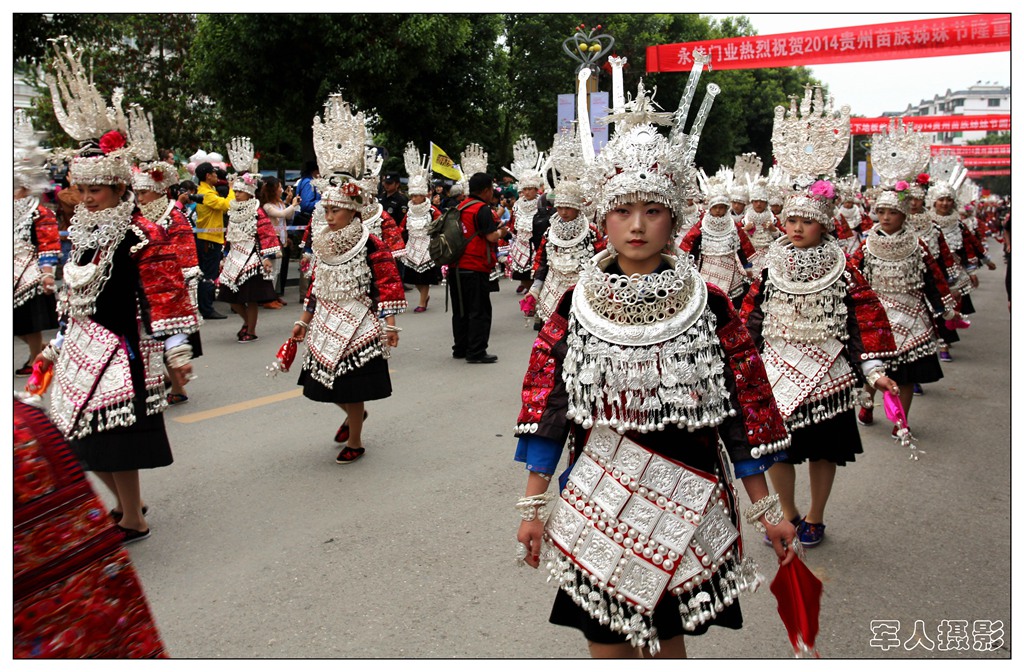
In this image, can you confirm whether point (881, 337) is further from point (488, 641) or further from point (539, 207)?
point (539, 207)

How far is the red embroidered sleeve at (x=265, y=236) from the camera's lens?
10642mm

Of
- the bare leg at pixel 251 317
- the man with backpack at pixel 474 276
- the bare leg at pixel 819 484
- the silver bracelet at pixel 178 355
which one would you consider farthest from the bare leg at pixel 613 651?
the bare leg at pixel 251 317

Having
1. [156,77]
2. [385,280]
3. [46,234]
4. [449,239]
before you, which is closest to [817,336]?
[385,280]

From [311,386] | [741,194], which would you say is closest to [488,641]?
[311,386]

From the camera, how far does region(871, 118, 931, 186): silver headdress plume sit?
724cm

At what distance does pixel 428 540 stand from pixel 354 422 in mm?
1612

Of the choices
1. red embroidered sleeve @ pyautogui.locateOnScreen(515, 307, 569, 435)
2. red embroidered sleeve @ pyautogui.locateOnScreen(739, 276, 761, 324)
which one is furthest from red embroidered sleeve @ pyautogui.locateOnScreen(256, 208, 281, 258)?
red embroidered sleeve @ pyautogui.locateOnScreen(515, 307, 569, 435)

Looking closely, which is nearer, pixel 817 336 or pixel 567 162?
pixel 817 336

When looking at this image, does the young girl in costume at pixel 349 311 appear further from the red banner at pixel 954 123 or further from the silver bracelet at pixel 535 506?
the red banner at pixel 954 123

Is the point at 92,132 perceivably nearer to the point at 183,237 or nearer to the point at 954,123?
the point at 183,237

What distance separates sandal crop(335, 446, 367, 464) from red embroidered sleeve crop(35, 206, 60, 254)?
12.7 feet

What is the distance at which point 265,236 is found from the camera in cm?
1076

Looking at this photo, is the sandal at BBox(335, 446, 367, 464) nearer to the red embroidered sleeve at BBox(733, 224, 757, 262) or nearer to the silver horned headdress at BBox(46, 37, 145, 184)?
the silver horned headdress at BBox(46, 37, 145, 184)

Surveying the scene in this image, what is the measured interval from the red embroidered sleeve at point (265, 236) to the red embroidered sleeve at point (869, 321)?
7878mm
